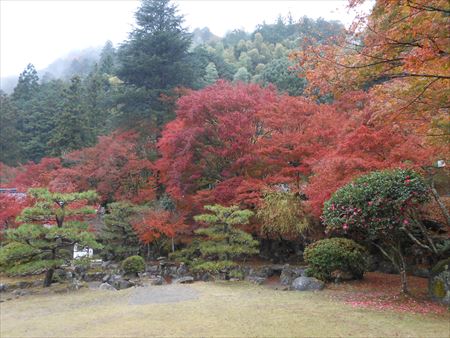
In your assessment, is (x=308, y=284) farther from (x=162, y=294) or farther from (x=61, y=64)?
(x=61, y=64)

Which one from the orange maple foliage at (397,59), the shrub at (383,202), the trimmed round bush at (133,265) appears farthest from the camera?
the trimmed round bush at (133,265)

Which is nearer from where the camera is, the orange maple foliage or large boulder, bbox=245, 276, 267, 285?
the orange maple foliage

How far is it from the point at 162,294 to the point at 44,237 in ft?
15.0

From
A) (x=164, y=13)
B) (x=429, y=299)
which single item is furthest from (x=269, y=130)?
(x=164, y=13)

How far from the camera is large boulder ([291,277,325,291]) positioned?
939 centimetres

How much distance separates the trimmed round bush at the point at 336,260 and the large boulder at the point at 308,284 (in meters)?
0.48

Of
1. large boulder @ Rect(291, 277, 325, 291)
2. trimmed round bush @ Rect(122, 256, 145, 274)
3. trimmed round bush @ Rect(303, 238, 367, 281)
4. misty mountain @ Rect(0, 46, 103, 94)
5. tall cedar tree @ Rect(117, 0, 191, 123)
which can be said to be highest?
misty mountain @ Rect(0, 46, 103, 94)

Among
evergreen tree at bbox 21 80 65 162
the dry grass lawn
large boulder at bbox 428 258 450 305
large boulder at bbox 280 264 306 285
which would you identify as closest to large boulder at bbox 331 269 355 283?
large boulder at bbox 280 264 306 285

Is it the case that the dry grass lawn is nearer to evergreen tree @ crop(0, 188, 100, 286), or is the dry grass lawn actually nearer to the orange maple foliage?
evergreen tree @ crop(0, 188, 100, 286)

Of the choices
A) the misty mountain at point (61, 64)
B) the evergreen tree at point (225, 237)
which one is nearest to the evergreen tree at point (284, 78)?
the evergreen tree at point (225, 237)

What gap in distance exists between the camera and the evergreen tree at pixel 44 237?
34.9ft

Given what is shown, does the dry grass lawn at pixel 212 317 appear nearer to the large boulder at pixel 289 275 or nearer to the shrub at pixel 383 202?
the large boulder at pixel 289 275

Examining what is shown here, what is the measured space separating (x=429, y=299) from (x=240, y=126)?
322 inches

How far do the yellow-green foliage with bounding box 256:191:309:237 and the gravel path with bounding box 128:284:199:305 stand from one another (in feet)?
11.8
